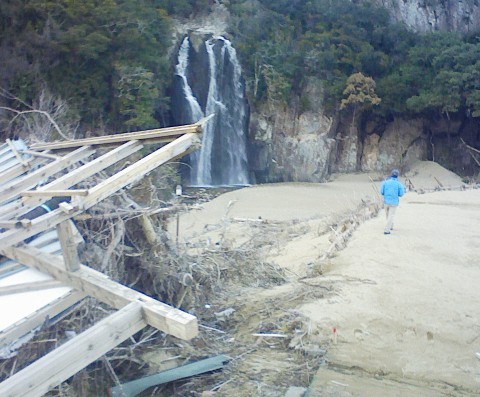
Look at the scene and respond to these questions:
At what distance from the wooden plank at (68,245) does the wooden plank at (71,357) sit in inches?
34.0

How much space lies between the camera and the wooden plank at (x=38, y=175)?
5.67 metres

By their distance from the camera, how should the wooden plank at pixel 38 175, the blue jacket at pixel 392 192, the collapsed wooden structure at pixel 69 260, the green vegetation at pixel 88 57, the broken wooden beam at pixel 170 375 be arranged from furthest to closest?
the green vegetation at pixel 88 57, the blue jacket at pixel 392 192, the wooden plank at pixel 38 175, the broken wooden beam at pixel 170 375, the collapsed wooden structure at pixel 69 260

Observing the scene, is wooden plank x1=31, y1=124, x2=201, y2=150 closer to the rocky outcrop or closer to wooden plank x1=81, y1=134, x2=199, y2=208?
wooden plank x1=81, y1=134, x2=199, y2=208

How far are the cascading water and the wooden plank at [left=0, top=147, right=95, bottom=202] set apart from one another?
20224mm

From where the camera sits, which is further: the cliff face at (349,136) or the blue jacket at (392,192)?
the cliff face at (349,136)

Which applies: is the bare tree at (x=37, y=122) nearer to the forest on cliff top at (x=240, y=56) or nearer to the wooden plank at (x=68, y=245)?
the forest on cliff top at (x=240, y=56)

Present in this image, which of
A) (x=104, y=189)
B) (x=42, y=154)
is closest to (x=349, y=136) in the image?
(x=42, y=154)

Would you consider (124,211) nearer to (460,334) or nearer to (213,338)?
(213,338)

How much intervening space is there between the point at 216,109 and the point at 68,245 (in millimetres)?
22633

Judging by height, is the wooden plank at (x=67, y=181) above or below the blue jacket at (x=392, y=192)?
above

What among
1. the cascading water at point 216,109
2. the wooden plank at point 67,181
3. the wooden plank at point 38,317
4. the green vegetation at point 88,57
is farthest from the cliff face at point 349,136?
the wooden plank at point 38,317

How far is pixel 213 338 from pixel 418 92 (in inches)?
966

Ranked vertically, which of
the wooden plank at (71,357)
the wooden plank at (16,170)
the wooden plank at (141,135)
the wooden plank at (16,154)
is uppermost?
the wooden plank at (141,135)

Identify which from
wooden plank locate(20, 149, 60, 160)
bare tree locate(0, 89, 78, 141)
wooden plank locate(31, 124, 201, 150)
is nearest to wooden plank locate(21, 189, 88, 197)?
wooden plank locate(31, 124, 201, 150)
